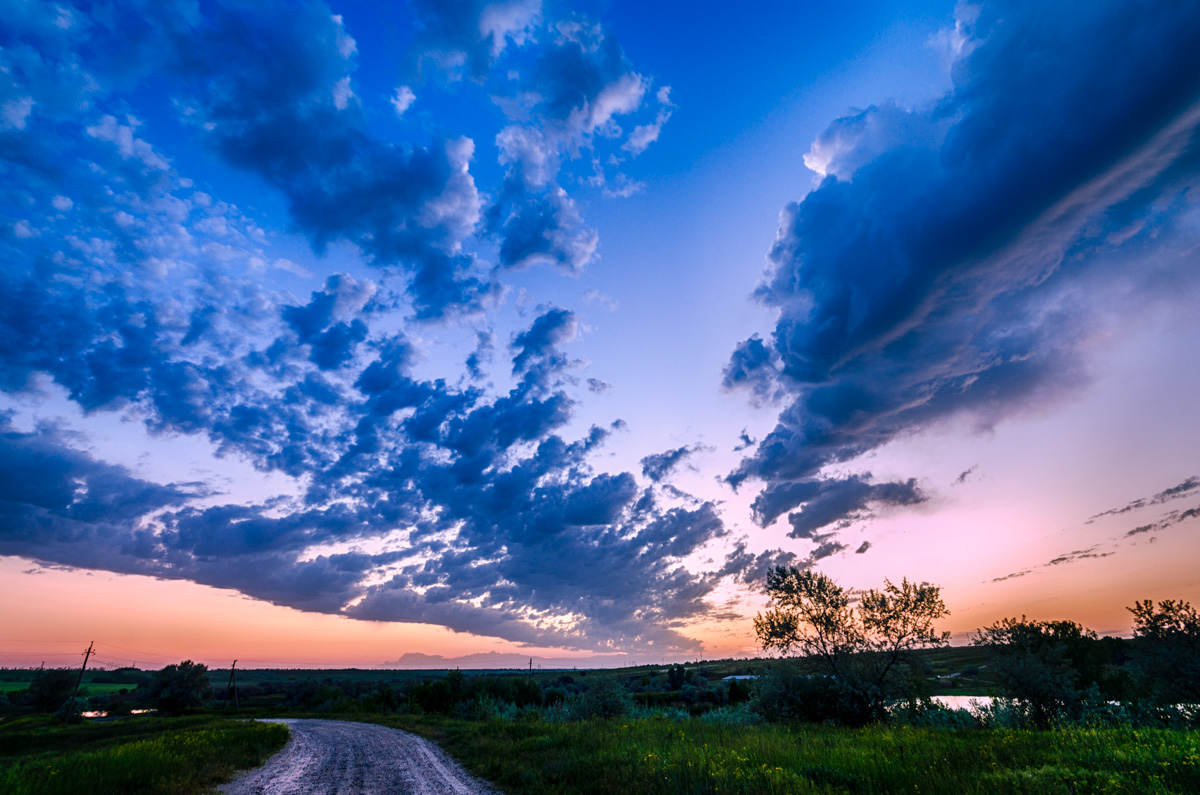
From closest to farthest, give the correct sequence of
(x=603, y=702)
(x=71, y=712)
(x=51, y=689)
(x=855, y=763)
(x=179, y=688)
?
1. (x=855, y=763)
2. (x=603, y=702)
3. (x=71, y=712)
4. (x=179, y=688)
5. (x=51, y=689)

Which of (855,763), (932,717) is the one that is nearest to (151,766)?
(855,763)

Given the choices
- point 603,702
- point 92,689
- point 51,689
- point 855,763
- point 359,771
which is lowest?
point 92,689

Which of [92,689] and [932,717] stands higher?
[932,717]

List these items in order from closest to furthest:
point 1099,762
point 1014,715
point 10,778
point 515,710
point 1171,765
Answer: point 1171,765 < point 1099,762 < point 10,778 < point 1014,715 < point 515,710

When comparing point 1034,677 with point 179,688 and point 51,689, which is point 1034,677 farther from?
point 51,689

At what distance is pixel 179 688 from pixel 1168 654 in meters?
90.7

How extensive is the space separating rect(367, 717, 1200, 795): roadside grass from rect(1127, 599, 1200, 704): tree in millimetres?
15945

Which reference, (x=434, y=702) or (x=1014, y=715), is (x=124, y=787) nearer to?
(x=1014, y=715)

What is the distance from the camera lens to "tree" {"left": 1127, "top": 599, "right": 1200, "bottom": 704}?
75.0ft

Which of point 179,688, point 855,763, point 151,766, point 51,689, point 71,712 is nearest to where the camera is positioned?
point 855,763

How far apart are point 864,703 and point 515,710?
25.2 meters

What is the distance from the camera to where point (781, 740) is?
674 inches

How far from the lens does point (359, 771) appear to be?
16.8 meters

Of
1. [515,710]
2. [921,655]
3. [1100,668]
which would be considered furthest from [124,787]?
[1100,668]
